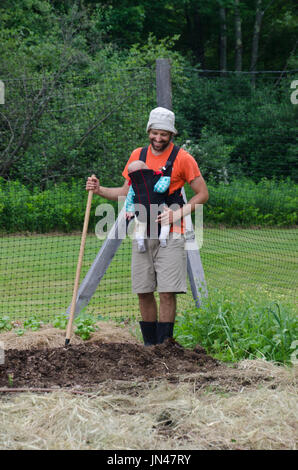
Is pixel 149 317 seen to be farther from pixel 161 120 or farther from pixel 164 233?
pixel 161 120

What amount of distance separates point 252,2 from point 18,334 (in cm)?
2204

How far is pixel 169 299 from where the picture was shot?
481 cm

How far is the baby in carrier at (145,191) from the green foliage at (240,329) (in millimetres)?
703

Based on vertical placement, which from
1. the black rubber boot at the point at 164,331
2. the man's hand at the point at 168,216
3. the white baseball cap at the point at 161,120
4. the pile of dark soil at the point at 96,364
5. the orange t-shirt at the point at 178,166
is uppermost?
the white baseball cap at the point at 161,120

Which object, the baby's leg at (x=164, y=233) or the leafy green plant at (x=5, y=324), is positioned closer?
the baby's leg at (x=164, y=233)

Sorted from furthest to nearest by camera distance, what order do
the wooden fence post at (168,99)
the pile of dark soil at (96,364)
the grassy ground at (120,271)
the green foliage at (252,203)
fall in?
the green foliage at (252,203) < the grassy ground at (120,271) < the wooden fence post at (168,99) < the pile of dark soil at (96,364)

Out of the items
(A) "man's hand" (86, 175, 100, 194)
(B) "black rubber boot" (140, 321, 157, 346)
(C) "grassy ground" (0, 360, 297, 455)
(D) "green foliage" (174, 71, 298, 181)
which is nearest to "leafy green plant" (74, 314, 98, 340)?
(B) "black rubber boot" (140, 321, 157, 346)

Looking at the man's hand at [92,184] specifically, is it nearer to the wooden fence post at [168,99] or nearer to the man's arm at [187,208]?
the man's arm at [187,208]


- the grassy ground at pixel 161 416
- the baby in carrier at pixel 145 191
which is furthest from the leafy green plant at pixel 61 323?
the grassy ground at pixel 161 416

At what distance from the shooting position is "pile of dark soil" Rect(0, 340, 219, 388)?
3938 mm

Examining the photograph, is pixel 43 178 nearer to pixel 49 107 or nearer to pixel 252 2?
pixel 49 107

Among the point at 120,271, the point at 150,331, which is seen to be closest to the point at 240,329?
the point at 150,331

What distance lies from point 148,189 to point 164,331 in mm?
1083

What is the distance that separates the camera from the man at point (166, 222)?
471cm
